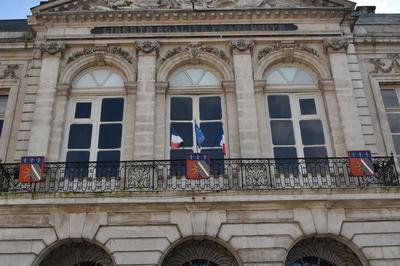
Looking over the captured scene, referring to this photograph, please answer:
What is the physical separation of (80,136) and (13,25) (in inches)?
208

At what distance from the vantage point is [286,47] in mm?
13836

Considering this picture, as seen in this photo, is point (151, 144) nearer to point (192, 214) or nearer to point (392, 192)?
point (192, 214)

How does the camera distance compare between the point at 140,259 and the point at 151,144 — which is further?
the point at 151,144

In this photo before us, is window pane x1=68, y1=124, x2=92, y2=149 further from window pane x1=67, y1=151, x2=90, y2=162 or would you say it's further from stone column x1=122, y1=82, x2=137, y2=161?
stone column x1=122, y1=82, x2=137, y2=161

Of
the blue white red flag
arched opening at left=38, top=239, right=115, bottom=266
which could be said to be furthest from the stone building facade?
the blue white red flag

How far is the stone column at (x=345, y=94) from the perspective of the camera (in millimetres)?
12219

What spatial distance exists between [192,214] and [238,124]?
2.73m

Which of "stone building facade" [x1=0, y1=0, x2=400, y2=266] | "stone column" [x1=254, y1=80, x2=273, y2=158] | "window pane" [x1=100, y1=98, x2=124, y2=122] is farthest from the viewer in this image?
"window pane" [x1=100, y1=98, x2=124, y2=122]

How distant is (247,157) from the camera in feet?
39.1

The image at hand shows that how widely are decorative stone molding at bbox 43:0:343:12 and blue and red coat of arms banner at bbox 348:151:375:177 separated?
4968mm

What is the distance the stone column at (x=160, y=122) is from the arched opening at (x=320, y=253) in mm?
3666

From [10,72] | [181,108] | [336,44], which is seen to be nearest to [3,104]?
[10,72]

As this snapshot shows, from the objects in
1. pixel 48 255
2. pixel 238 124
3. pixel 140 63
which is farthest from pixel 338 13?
pixel 48 255

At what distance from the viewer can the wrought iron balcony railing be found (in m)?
11.3
